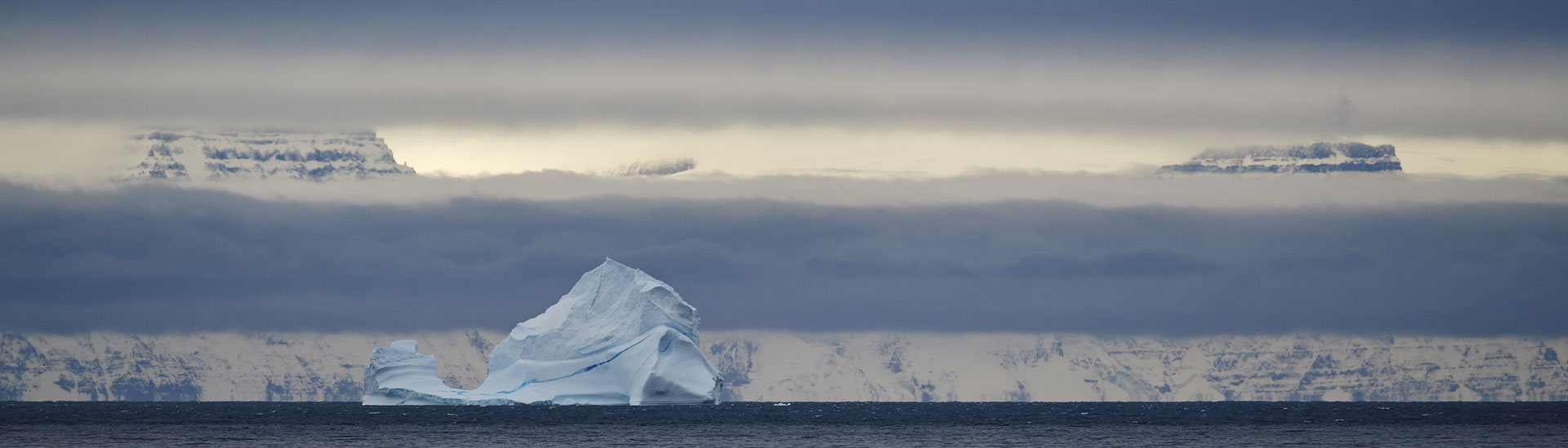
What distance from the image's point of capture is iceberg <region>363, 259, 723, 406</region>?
156500mm

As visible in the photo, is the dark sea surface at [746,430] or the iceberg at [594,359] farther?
the iceberg at [594,359]

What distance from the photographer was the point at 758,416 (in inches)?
7254

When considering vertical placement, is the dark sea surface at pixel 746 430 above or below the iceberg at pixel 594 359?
below

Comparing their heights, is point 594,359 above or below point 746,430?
above

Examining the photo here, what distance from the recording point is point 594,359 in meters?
161

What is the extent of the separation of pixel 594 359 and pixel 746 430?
25.4 meters

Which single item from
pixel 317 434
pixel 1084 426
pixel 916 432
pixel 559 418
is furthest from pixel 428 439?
pixel 1084 426

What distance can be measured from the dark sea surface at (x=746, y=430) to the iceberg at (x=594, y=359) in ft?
8.35

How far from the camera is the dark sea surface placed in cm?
11750

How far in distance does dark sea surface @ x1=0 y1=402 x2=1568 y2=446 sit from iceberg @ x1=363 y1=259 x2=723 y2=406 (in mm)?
2545

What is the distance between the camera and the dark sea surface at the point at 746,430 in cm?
11750

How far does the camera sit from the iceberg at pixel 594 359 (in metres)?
156

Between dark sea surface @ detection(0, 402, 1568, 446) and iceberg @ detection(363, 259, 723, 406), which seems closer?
dark sea surface @ detection(0, 402, 1568, 446)

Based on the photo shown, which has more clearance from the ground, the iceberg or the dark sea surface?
the iceberg
